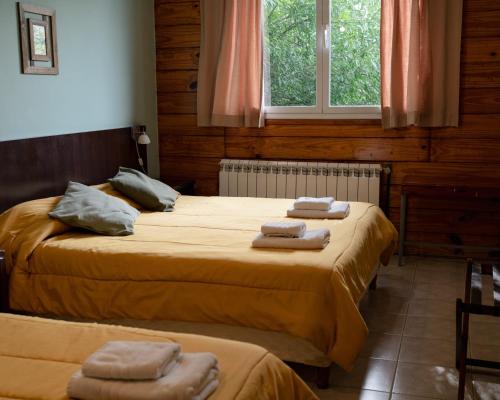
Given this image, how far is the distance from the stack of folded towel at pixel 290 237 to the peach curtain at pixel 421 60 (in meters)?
1.83

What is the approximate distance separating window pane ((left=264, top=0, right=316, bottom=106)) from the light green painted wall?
1.02m

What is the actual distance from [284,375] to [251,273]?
0.94m

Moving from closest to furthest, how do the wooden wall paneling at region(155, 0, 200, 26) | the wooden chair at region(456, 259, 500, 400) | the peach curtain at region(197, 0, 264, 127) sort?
1. the wooden chair at region(456, 259, 500, 400)
2. the peach curtain at region(197, 0, 264, 127)
3. the wooden wall paneling at region(155, 0, 200, 26)

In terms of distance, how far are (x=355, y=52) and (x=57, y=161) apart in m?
2.40

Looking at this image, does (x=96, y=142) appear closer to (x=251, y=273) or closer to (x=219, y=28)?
(x=219, y=28)

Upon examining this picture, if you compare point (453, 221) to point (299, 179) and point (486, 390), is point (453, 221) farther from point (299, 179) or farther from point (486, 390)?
point (486, 390)

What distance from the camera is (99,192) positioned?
376cm

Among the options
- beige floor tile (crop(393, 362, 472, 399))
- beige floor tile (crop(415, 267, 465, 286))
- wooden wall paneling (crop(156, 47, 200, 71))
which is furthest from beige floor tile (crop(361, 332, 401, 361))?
wooden wall paneling (crop(156, 47, 200, 71))

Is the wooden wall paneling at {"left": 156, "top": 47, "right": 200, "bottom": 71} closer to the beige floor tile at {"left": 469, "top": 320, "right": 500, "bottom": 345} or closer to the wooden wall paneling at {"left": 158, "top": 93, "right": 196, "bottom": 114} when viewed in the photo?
Result: the wooden wall paneling at {"left": 158, "top": 93, "right": 196, "bottom": 114}

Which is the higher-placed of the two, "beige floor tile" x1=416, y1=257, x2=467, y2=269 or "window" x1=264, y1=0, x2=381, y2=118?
"window" x1=264, y1=0, x2=381, y2=118

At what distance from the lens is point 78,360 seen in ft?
6.36

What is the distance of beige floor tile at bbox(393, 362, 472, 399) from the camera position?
276 centimetres

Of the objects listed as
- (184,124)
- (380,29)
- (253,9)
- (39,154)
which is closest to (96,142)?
(39,154)

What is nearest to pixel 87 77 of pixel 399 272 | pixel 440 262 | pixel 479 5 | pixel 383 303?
pixel 383 303
